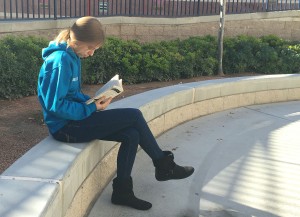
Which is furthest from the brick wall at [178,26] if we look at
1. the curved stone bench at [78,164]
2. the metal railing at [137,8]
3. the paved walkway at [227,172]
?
the paved walkway at [227,172]

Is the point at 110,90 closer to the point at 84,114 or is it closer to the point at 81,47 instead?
the point at 84,114

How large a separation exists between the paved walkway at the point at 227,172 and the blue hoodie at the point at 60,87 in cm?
75

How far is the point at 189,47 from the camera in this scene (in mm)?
7848

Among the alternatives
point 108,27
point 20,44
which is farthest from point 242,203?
point 108,27

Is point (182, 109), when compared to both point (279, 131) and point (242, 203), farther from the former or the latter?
point (242, 203)

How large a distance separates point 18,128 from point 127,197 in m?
1.49

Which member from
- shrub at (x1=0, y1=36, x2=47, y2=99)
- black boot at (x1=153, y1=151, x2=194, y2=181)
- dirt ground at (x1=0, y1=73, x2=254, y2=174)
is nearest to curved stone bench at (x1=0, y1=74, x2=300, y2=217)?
black boot at (x1=153, y1=151, x2=194, y2=181)

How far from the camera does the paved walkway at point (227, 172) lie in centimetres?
335

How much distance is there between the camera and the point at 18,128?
4188mm

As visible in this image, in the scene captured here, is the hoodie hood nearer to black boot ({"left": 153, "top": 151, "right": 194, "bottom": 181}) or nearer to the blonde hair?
the blonde hair

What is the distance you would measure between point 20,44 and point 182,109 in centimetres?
221

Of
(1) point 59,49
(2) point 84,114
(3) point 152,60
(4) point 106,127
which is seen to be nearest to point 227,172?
(4) point 106,127

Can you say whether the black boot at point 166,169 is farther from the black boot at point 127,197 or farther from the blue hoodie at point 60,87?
the blue hoodie at point 60,87

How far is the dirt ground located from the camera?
359cm
